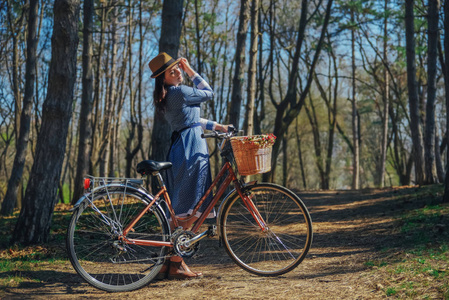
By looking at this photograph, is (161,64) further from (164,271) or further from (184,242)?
(164,271)

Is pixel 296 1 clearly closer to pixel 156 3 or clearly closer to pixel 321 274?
pixel 156 3

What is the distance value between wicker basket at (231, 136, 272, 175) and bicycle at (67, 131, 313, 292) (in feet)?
0.90

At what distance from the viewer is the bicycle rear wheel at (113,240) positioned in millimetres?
4199

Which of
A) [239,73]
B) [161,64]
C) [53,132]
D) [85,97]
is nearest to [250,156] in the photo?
[161,64]

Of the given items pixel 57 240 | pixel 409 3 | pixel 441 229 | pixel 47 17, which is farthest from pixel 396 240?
pixel 47 17

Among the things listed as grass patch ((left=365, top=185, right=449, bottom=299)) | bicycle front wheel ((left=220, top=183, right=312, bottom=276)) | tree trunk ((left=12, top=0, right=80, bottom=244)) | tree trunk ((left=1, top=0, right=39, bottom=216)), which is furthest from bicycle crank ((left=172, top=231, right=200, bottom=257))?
tree trunk ((left=1, top=0, right=39, bottom=216))

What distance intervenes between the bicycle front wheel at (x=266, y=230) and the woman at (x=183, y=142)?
0.35 m

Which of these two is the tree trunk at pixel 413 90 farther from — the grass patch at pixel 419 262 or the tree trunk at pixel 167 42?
the tree trunk at pixel 167 42

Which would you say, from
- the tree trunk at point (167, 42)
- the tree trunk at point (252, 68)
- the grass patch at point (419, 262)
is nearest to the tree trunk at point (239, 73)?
the tree trunk at point (252, 68)

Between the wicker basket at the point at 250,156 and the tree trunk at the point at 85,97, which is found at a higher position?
the tree trunk at the point at 85,97

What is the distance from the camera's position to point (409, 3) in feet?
43.0

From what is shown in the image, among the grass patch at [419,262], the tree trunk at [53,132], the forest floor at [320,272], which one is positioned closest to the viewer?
the grass patch at [419,262]

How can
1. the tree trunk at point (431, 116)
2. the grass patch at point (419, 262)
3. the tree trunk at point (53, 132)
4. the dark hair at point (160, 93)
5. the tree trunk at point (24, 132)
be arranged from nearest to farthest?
the grass patch at point (419, 262), the dark hair at point (160, 93), the tree trunk at point (53, 132), the tree trunk at point (24, 132), the tree trunk at point (431, 116)

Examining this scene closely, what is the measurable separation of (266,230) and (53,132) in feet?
11.3
